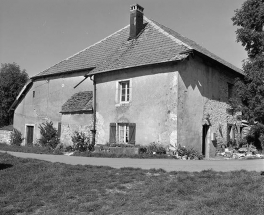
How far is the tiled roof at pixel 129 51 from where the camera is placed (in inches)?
578

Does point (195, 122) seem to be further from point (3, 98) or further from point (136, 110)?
point (3, 98)

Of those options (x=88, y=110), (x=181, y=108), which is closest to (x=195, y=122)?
(x=181, y=108)

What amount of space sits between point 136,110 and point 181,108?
2504 mm

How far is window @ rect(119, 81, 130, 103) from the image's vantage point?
1603 cm

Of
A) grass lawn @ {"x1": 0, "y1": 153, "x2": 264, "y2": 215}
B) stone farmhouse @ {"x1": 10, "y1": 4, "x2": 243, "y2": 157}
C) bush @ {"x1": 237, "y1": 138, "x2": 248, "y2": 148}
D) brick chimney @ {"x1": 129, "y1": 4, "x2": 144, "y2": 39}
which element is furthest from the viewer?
bush @ {"x1": 237, "y1": 138, "x2": 248, "y2": 148}

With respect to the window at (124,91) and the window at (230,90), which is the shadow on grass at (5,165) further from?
the window at (230,90)

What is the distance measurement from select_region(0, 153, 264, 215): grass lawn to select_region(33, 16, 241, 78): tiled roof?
25.5 feet

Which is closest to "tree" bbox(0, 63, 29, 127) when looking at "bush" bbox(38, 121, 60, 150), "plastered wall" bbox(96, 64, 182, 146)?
"bush" bbox(38, 121, 60, 150)

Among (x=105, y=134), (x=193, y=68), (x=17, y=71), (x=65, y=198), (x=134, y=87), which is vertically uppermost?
(x=17, y=71)

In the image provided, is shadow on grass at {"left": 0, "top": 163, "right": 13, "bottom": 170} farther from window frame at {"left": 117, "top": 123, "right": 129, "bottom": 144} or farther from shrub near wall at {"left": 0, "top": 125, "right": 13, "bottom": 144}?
shrub near wall at {"left": 0, "top": 125, "right": 13, "bottom": 144}

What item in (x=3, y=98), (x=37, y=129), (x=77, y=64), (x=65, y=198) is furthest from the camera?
(x=3, y=98)

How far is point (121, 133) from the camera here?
1598 centimetres

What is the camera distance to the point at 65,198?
5633 millimetres

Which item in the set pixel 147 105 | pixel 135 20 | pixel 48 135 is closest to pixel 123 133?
pixel 147 105
